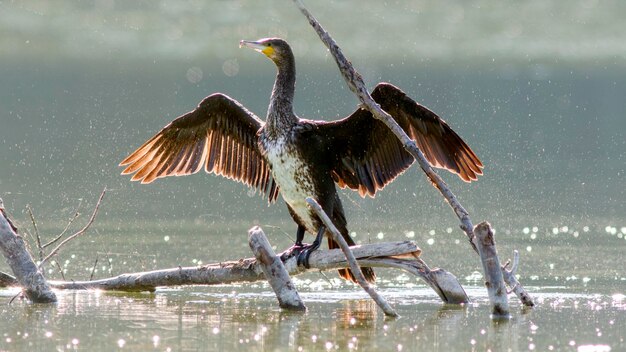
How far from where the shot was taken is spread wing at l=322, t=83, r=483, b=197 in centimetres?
877

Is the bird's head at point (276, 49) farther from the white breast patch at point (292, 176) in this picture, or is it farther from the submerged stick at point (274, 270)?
the submerged stick at point (274, 270)

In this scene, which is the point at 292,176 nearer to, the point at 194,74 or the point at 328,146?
the point at 328,146

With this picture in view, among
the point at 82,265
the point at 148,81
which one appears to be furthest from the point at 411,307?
the point at 148,81

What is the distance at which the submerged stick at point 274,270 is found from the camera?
26.3 feet

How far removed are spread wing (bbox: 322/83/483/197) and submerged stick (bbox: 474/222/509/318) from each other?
1.10m

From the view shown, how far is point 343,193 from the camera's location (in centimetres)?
1102

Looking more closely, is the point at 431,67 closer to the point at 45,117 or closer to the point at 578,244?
the point at 45,117

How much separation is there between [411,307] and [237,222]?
17.7 ft

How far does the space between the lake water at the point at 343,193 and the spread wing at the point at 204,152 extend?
75 cm

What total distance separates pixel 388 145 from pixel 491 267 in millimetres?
1579

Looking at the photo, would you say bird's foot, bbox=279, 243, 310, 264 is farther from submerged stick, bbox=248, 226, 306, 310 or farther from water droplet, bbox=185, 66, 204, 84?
water droplet, bbox=185, 66, 204, 84

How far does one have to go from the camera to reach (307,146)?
29.2ft

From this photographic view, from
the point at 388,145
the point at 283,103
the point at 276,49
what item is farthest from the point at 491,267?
the point at 276,49

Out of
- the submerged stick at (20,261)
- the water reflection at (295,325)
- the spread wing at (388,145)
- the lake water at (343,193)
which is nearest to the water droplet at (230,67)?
the lake water at (343,193)
